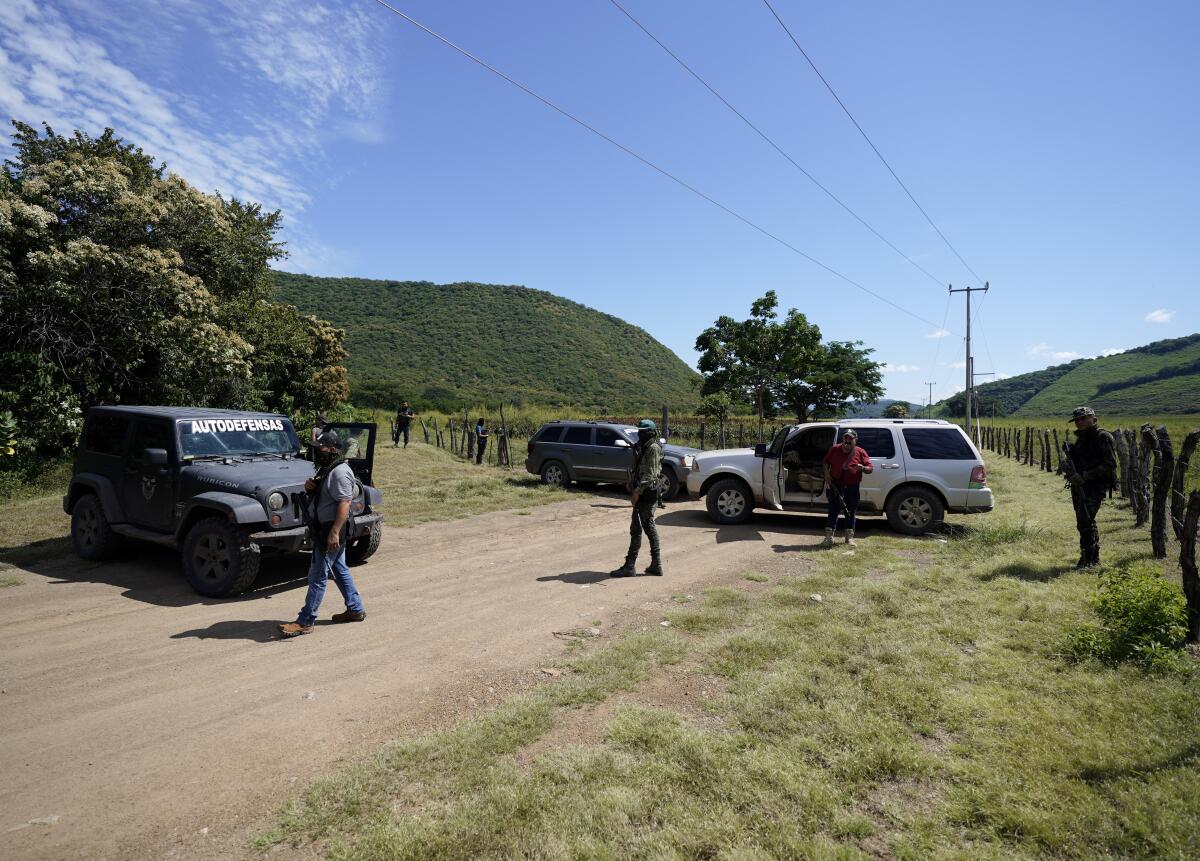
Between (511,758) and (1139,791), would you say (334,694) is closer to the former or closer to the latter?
(511,758)

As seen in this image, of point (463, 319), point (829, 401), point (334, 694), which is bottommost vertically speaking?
point (334, 694)

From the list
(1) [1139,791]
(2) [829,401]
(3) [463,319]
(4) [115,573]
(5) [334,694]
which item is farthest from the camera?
(3) [463,319]

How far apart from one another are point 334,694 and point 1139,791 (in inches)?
182

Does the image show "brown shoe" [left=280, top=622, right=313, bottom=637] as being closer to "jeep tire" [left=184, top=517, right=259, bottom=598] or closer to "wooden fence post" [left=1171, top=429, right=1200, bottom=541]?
"jeep tire" [left=184, top=517, right=259, bottom=598]

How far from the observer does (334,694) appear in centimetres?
433

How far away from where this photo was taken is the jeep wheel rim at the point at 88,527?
7.84 meters

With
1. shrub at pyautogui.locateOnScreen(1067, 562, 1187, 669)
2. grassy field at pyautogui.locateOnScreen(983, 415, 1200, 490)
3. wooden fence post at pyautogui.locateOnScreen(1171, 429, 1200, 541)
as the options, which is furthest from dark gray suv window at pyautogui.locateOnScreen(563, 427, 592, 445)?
shrub at pyautogui.locateOnScreen(1067, 562, 1187, 669)

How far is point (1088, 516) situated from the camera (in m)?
7.30

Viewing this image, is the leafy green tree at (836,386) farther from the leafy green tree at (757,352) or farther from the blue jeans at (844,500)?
the blue jeans at (844,500)

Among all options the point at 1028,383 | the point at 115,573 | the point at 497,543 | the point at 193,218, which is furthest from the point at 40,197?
the point at 1028,383

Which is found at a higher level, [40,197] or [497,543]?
[40,197]

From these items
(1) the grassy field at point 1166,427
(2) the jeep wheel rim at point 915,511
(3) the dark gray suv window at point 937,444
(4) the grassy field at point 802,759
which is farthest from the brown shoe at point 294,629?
(3) the dark gray suv window at point 937,444

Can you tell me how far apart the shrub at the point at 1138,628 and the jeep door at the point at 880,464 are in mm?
5014

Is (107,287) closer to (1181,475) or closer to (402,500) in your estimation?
(402,500)
